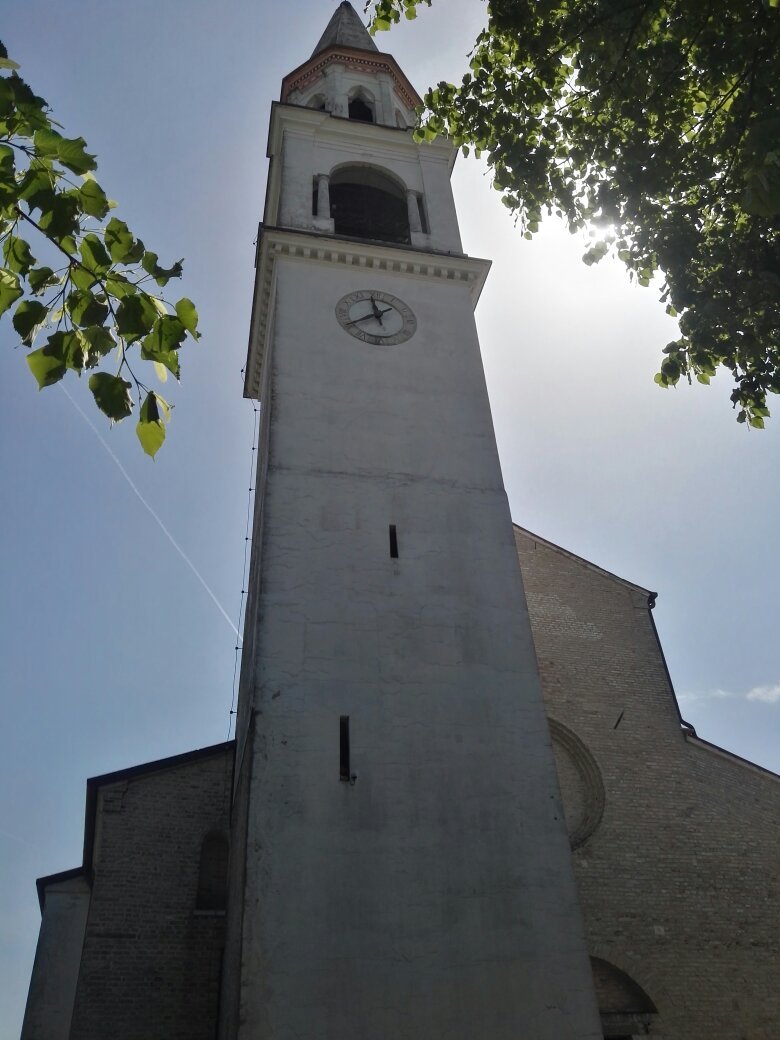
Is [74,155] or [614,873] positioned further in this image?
[614,873]

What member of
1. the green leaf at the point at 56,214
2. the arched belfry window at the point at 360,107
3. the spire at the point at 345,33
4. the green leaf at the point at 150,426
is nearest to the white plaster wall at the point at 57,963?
the green leaf at the point at 150,426

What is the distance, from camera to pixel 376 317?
14.0m

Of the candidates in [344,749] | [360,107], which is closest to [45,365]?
[344,749]

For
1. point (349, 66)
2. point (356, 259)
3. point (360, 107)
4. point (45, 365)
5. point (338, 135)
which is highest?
point (349, 66)

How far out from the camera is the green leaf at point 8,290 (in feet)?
11.4

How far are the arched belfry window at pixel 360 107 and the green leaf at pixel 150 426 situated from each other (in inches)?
743

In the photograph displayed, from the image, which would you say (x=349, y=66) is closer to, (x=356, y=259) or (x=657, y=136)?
(x=356, y=259)

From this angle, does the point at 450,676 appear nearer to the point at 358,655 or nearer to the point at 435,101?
the point at 358,655

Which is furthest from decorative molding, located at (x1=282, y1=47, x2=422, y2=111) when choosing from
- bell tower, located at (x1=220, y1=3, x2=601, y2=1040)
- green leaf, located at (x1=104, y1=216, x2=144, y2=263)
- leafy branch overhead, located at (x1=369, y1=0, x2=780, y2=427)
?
green leaf, located at (x1=104, y1=216, x2=144, y2=263)

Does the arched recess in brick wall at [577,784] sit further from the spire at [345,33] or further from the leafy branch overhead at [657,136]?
the spire at [345,33]

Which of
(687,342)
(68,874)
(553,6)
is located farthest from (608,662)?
(553,6)

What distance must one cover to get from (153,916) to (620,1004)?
22.0ft

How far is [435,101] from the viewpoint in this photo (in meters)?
8.81

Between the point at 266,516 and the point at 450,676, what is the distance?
3446mm
